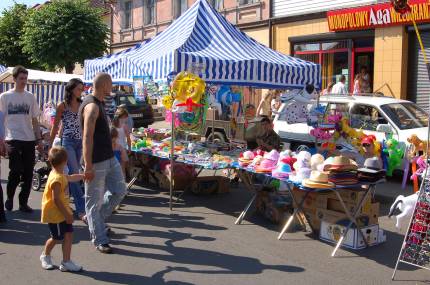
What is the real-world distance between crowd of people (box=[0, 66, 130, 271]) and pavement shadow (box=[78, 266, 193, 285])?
19cm

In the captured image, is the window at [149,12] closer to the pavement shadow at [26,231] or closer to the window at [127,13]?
the window at [127,13]

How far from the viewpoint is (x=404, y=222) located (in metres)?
5.16

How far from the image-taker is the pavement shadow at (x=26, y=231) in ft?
19.6

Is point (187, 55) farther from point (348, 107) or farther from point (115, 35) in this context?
point (115, 35)

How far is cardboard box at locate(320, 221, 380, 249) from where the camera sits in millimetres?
5840

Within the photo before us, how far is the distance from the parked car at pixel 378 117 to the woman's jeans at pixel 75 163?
5.31 meters

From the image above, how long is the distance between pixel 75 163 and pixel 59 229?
1.97 m

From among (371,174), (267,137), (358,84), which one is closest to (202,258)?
(371,174)

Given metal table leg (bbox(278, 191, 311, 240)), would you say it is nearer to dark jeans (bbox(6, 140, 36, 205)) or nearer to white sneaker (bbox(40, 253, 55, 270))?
white sneaker (bbox(40, 253, 55, 270))

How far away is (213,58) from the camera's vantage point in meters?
7.84

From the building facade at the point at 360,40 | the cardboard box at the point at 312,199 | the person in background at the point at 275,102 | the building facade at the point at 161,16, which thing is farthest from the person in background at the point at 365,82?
the cardboard box at the point at 312,199

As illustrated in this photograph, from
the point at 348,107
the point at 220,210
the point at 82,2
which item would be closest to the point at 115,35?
the point at 82,2

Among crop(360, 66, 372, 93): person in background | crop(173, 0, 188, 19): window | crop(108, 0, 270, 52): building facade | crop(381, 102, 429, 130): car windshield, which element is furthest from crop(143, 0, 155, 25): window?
crop(381, 102, 429, 130): car windshield

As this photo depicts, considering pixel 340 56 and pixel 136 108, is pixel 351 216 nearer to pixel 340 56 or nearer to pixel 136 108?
pixel 340 56
